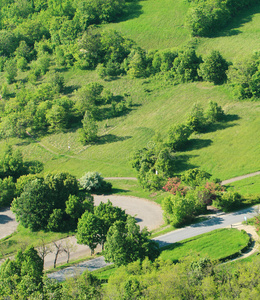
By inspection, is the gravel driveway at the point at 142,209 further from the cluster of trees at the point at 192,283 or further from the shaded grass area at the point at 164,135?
the cluster of trees at the point at 192,283

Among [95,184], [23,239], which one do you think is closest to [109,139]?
[95,184]

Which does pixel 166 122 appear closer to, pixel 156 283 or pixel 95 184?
pixel 95 184

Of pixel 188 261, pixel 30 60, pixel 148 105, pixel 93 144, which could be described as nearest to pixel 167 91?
pixel 148 105

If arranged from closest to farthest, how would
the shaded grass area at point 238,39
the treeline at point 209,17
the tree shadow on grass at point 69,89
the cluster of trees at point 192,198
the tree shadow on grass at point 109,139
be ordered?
the cluster of trees at point 192,198
the tree shadow on grass at point 109,139
the shaded grass area at point 238,39
the tree shadow on grass at point 69,89
the treeline at point 209,17

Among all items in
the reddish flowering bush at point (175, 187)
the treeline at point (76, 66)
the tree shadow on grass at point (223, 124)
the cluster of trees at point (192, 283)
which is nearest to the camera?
the cluster of trees at point (192, 283)

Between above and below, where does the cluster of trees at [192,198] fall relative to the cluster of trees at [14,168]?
below

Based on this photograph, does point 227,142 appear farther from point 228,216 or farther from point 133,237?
point 133,237

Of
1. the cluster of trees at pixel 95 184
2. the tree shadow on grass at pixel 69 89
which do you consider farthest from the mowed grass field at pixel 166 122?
the cluster of trees at pixel 95 184
